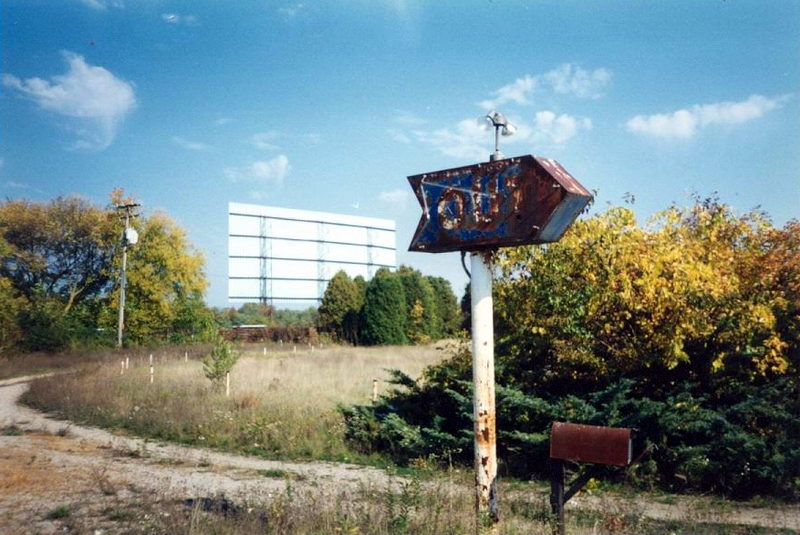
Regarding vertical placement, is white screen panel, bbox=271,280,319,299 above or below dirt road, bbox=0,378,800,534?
above

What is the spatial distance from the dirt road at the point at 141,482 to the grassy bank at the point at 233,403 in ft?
2.11

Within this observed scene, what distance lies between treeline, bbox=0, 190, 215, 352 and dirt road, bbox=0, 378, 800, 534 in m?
23.0

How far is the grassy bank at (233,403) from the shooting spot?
33.7 feet

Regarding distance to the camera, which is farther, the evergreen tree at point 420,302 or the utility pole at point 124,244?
the evergreen tree at point 420,302

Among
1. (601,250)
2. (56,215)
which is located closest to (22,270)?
(56,215)

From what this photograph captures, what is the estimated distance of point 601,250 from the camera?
8500mm

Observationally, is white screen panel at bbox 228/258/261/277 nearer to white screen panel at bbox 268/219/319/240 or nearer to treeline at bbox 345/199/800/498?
white screen panel at bbox 268/219/319/240

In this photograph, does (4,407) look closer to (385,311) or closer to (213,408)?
(213,408)

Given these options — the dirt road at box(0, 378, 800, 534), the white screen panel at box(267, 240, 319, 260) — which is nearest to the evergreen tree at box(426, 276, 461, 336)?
the white screen panel at box(267, 240, 319, 260)

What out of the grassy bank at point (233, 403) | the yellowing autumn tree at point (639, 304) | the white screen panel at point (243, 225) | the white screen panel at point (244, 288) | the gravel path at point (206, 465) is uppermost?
the white screen panel at point (243, 225)

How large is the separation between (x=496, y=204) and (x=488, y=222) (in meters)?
0.13

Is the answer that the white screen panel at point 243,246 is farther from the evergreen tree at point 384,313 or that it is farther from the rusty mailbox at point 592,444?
the rusty mailbox at point 592,444

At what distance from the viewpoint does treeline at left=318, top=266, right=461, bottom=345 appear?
3684 centimetres

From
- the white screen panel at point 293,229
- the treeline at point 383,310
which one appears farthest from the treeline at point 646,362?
the white screen panel at point 293,229
